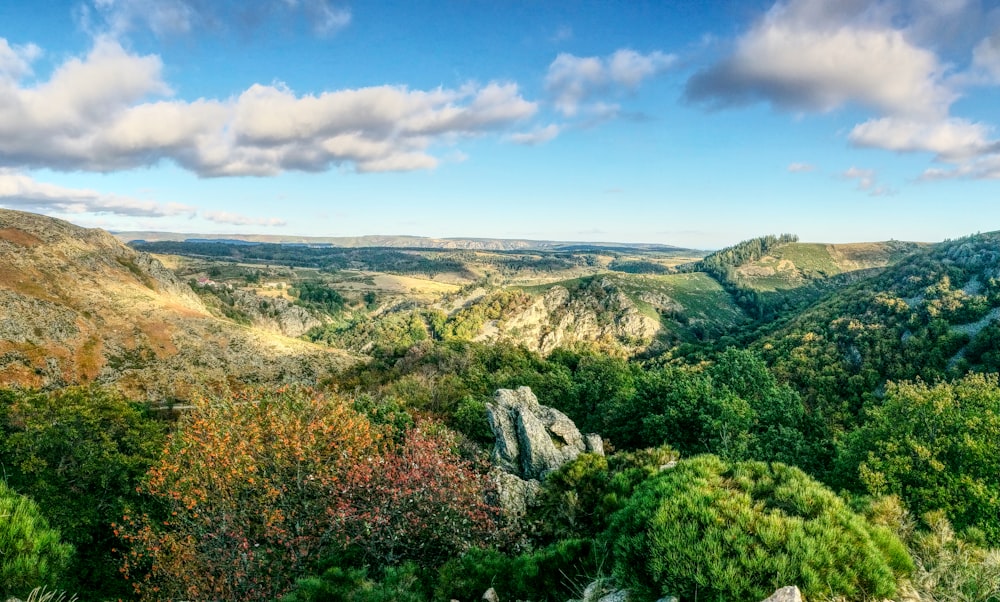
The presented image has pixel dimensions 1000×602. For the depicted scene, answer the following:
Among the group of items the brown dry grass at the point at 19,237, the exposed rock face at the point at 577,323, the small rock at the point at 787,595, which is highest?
the brown dry grass at the point at 19,237

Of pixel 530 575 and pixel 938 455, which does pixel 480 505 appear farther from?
pixel 938 455

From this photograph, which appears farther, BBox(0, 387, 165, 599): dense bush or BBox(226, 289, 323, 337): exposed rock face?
BBox(226, 289, 323, 337): exposed rock face

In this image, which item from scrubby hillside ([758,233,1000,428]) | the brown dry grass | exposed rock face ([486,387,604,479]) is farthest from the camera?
scrubby hillside ([758,233,1000,428])

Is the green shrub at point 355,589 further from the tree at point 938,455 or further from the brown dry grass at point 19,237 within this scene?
the brown dry grass at point 19,237

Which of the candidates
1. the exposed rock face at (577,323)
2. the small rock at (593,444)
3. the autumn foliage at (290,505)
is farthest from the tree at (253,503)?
the exposed rock face at (577,323)

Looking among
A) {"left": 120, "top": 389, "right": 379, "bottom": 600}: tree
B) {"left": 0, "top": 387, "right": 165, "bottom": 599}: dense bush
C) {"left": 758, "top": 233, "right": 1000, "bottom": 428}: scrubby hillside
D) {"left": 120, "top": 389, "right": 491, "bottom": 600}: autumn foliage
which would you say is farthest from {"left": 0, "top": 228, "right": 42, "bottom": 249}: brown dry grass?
{"left": 758, "top": 233, "right": 1000, "bottom": 428}: scrubby hillside

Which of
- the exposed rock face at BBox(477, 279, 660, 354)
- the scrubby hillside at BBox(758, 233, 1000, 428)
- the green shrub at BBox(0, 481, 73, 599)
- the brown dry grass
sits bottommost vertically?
the exposed rock face at BBox(477, 279, 660, 354)

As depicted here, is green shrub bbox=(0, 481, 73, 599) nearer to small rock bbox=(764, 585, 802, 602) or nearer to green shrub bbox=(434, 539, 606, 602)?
green shrub bbox=(434, 539, 606, 602)
